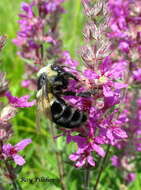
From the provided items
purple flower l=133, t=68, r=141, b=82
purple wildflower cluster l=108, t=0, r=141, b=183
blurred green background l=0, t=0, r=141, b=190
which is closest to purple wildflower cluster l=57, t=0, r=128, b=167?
blurred green background l=0, t=0, r=141, b=190

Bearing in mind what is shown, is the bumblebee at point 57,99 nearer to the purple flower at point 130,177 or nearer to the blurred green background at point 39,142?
the blurred green background at point 39,142

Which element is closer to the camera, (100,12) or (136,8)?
(100,12)

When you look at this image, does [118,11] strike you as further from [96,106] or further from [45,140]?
[45,140]

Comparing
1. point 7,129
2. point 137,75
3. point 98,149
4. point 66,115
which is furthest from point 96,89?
point 137,75

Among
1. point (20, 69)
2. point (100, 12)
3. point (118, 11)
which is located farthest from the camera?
point (20, 69)

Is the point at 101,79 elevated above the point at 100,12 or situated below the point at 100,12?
below

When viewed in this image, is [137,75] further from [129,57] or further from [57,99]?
[57,99]

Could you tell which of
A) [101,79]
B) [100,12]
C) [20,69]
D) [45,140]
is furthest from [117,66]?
[20,69]

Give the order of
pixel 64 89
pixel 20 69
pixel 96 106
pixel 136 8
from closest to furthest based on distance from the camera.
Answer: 1. pixel 96 106
2. pixel 64 89
3. pixel 136 8
4. pixel 20 69

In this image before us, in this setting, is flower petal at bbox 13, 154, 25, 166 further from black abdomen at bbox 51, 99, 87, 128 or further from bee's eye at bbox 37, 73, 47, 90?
bee's eye at bbox 37, 73, 47, 90
